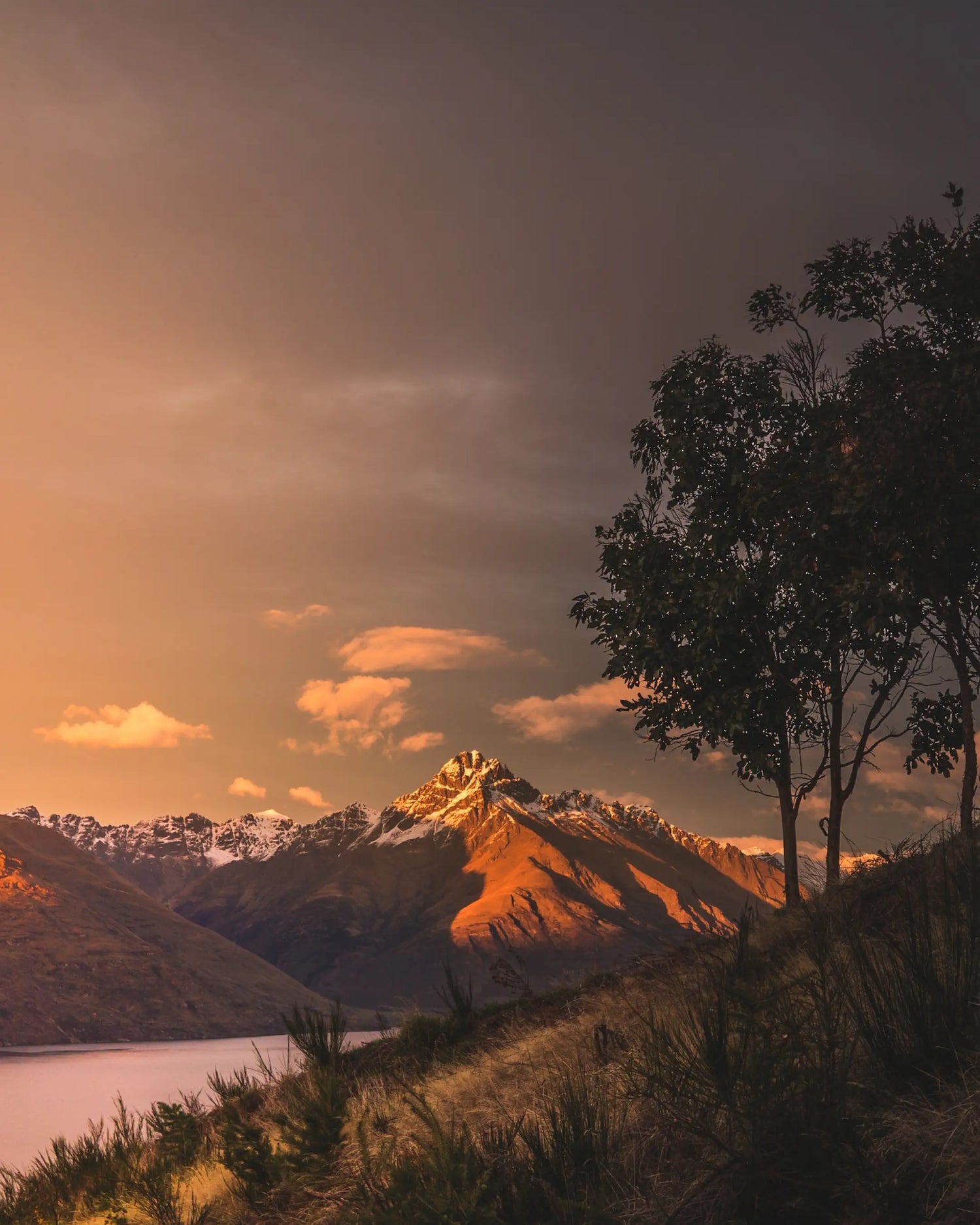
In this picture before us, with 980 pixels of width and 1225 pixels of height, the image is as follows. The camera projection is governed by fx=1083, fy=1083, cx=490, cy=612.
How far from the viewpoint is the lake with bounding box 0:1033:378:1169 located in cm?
6669

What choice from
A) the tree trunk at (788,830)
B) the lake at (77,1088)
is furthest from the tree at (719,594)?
the lake at (77,1088)

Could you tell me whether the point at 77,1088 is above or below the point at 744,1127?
below

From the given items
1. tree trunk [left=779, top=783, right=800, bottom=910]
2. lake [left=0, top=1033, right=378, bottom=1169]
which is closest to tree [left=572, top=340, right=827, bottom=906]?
tree trunk [left=779, top=783, right=800, bottom=910]

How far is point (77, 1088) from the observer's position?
12888 centimetres

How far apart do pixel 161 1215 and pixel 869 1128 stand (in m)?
7.29

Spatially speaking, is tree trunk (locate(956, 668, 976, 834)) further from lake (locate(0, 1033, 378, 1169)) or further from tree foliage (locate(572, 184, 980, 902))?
lake (locate(0, 1033, 378, 1169))

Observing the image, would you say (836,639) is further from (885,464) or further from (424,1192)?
(424,1192)

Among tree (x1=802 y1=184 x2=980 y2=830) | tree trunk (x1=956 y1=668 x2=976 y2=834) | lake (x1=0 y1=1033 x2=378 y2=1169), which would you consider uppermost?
tree (x1=802 y1=184 x2=980 y2=830)

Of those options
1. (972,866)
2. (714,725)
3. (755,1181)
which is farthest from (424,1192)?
(714,725)

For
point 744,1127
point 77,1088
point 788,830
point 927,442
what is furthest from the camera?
point 77,1088

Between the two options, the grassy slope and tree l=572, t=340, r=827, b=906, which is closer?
the grassy slope

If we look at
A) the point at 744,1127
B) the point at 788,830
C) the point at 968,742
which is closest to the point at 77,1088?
the point at 788,830

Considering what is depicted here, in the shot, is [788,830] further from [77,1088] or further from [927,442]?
[77,1088]

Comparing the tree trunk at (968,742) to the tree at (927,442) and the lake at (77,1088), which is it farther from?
the lake at (77,1088)
